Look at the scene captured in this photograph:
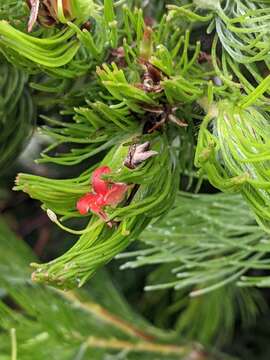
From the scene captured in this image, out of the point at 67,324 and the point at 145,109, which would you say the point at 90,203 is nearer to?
the point at 145,109

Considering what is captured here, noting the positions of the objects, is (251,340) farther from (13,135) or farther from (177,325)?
(13,135)

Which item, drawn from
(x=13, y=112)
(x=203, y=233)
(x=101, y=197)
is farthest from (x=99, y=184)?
(x=203, y=233)

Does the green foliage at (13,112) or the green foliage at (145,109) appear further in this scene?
the green foliage at (13,112)

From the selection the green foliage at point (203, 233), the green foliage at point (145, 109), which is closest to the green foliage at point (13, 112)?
the green foliage at point (145, 109)

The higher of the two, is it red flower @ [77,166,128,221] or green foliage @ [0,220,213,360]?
red flower @ [77,166,128,221]

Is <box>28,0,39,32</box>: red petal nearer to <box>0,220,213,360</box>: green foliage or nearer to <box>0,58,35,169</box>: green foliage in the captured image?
<box>0,58,35,169</box>: green foliage

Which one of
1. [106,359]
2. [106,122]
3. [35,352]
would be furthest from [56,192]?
[106,359]

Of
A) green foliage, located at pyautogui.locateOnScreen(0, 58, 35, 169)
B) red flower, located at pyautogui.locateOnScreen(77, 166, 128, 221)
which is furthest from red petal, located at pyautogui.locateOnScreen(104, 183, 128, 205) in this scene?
green foliage, located at pyautogui.locateOnScreen(0, 58, 35, 169)

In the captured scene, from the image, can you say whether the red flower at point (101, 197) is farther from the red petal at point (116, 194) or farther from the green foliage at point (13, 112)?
the green foliage at point (13, 112)
